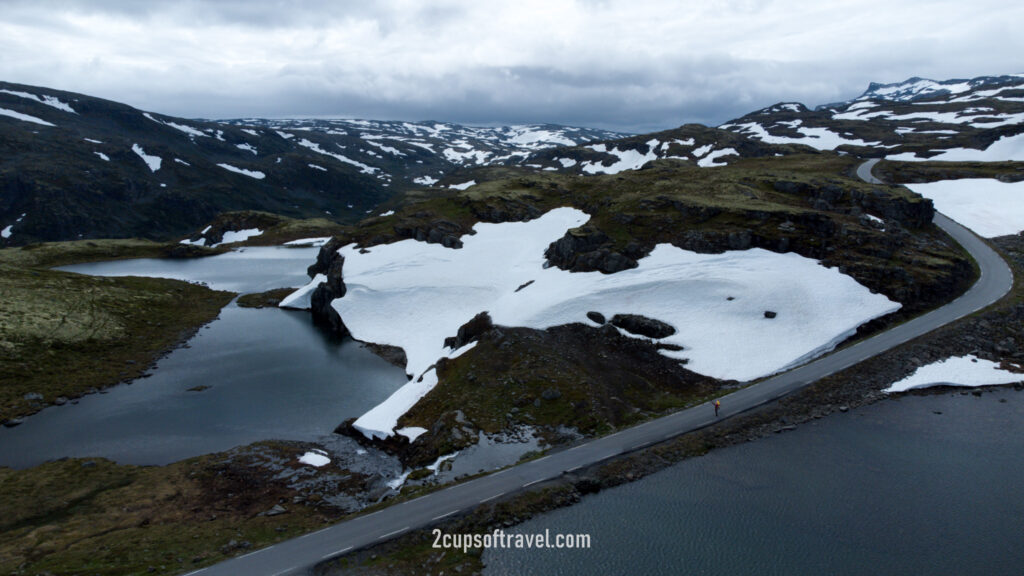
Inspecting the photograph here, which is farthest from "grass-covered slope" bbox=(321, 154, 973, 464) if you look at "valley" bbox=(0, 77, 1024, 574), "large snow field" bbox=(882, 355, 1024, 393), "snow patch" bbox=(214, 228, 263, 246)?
"snow patch" bbox=(214, 228, 263, 246)

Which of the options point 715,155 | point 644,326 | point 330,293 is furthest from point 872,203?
point 715,155

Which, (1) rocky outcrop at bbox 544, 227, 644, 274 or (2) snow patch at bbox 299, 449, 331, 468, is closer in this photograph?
(2) snow patch at bbox 299, 449, 331, 468

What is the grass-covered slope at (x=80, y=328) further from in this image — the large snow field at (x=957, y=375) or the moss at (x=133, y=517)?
the large snow field at (x=957, y=375)

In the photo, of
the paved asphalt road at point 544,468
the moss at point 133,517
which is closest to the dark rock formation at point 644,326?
the paved asphalt road at point 544,468

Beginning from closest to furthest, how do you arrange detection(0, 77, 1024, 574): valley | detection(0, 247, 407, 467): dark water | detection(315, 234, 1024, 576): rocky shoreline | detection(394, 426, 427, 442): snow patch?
detection(315, 234, 1024, 576): rocky shoreline
detection(0, 77, 1024, 574): valley
detection(394, 426, 427, 442): snow patch
detection(0, 247, 407, 467): dark water

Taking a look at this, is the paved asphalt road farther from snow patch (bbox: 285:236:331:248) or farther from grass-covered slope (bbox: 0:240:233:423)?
snow patch (bbox: 285:236:331:248)

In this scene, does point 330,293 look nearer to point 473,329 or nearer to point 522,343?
point 473,329

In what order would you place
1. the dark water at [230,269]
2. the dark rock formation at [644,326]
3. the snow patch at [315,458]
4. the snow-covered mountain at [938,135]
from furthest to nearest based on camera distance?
the snow-covered mountain at [938,135] < the dark water at [230,269] < the dark rock formation at [644,326] < the snow patch at [315,458]
